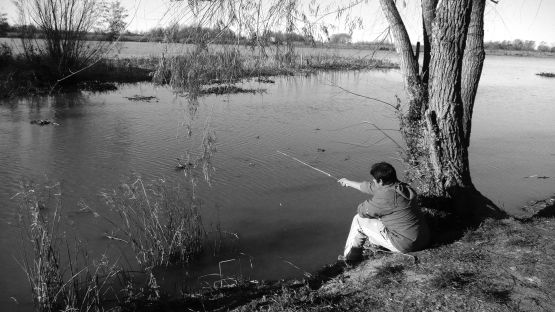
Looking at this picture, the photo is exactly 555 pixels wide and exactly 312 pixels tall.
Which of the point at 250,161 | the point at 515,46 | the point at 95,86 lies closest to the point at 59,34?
the point at 95,86

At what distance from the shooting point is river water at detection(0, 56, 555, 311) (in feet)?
16.7

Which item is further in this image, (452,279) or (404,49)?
(404,49)

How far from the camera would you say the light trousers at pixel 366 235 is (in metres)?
3.97

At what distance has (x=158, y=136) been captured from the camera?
383 inches

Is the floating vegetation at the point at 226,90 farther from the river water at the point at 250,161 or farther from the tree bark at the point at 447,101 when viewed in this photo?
the tree bark at the point at 447,101

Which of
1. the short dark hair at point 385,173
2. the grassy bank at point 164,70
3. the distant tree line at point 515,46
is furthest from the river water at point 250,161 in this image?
the distant tree line at point 515,46

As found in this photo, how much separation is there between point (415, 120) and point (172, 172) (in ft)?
13.9

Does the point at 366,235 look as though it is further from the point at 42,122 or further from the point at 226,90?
the point at 226,90

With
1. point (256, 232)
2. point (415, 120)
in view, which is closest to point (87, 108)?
point (256, 232)

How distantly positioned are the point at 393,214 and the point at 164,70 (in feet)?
8.83

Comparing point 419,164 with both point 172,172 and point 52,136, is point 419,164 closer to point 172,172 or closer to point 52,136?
point 172,172

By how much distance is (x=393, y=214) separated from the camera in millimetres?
3805

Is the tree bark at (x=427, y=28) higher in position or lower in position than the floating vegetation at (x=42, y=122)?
higher

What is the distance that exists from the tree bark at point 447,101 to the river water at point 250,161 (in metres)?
1.59
